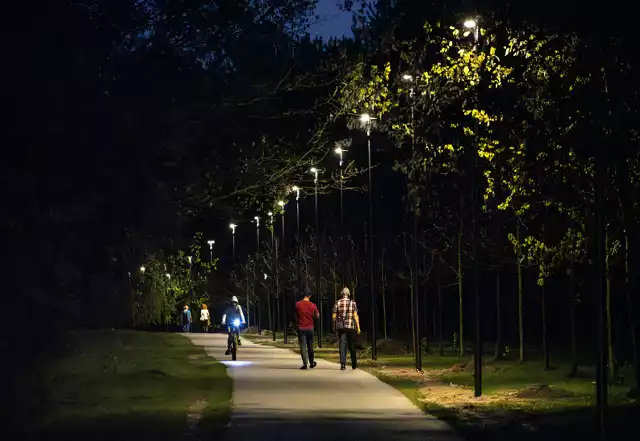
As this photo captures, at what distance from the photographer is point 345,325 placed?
35.2m

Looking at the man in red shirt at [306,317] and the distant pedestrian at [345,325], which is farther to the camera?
the distant pedestrian at [345,325]

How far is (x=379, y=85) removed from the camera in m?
23.7

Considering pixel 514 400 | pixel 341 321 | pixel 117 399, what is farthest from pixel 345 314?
pixel 117 399

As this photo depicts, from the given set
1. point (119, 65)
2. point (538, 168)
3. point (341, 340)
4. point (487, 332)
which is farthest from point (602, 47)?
point (487, 332)

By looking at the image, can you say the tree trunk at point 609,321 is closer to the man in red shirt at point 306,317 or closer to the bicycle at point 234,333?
the man in red shirt at point 306,317

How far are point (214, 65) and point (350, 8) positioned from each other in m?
2.51

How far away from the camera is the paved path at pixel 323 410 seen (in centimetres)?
1822

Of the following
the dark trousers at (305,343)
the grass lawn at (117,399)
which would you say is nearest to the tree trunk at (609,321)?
the grass lawn at (117,399)

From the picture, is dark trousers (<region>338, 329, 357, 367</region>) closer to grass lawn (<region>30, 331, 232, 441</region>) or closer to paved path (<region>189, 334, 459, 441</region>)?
paved path (<region>189, 334, 459, 441</region>)

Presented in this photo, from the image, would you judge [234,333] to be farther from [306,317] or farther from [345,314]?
[345,314]

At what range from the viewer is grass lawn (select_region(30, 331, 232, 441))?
715 inches

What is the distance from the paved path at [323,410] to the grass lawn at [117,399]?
1.65ft

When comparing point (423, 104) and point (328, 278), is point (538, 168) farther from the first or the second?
point (328, 278)

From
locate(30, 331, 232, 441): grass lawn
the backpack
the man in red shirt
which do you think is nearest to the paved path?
locate(30, 331, 232, 441): grass lawn
